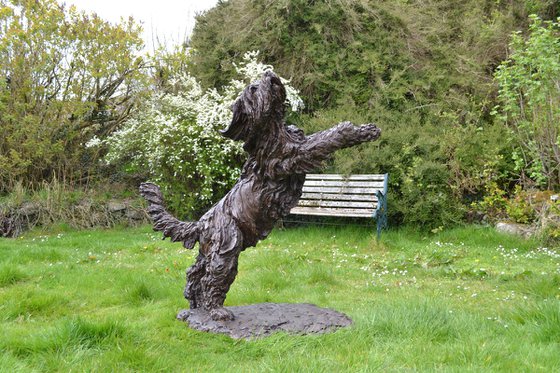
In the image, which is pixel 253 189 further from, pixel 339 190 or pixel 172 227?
pixel 339 190

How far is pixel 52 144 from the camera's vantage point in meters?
11.9

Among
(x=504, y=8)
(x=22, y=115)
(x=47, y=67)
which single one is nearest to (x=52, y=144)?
(x=22, y=115)

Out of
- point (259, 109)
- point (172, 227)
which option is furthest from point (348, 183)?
point (259, 109)

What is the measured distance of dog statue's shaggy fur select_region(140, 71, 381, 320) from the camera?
12.5 feet

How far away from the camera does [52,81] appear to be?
485 inches

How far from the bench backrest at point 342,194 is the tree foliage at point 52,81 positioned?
581cm

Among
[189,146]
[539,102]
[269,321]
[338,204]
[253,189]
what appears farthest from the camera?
[189,146]

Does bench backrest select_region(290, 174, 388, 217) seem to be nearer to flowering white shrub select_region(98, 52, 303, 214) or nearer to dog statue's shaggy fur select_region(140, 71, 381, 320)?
flowering white shrub select_region(98, 52, 303, 214)

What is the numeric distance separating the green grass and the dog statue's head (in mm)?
1583

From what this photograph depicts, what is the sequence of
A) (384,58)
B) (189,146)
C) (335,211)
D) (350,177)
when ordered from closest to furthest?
1. (335,211)
2. (350,177)
3. (189,146)
4. (384,58)

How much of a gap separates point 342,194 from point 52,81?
7654 mm

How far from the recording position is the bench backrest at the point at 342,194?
984cm

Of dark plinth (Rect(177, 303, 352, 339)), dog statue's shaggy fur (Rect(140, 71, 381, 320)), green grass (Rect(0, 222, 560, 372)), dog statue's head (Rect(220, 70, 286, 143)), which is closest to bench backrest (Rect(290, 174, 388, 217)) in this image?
green grass (Rect(0, 222, 560, 372))

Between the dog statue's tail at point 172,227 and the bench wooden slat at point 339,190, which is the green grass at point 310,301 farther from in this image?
the bench wooden slat at point 339,190
